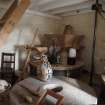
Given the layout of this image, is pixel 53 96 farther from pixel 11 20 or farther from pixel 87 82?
pixel 87 82

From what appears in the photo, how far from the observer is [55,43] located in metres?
3.78

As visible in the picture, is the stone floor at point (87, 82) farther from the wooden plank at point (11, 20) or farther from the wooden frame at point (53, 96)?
the wooden plank at point (11, 20)

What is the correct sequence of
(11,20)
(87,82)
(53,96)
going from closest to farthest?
(53,96), (11,20), (87,82)

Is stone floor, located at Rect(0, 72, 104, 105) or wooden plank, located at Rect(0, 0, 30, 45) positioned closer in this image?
wooden plank, located at Rect(0, 0, 30, 45)

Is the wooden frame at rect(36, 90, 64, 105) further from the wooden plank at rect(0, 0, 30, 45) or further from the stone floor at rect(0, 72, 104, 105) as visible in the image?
the wooden plank at rect(0, 0, 30, 45)

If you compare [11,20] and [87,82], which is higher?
[11,20]

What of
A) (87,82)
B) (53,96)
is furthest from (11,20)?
(87,82)

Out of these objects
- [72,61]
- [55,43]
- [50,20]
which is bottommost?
[72,61]

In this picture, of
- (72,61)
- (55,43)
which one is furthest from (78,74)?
(55,43)

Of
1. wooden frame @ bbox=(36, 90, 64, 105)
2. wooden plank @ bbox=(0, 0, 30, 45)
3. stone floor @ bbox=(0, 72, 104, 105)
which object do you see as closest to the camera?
wooden frame @ bbox=(36, 90, 64, 105)

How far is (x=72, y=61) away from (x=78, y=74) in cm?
40

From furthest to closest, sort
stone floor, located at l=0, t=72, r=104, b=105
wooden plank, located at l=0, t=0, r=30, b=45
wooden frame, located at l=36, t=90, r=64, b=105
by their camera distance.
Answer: stone floor, located at l=0, t=72, r=104, b=105 → wooden plank, located at l=0, t=0, r=30, b=45 → wooden frame, located at l=36, t=90, r=64, b=105

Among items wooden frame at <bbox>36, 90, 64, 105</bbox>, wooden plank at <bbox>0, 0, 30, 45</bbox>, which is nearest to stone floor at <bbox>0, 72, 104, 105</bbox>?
wooden frame at <bbox>36, 90, 64, 105</bbox>

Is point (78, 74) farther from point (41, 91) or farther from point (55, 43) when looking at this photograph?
point (41, 91)
